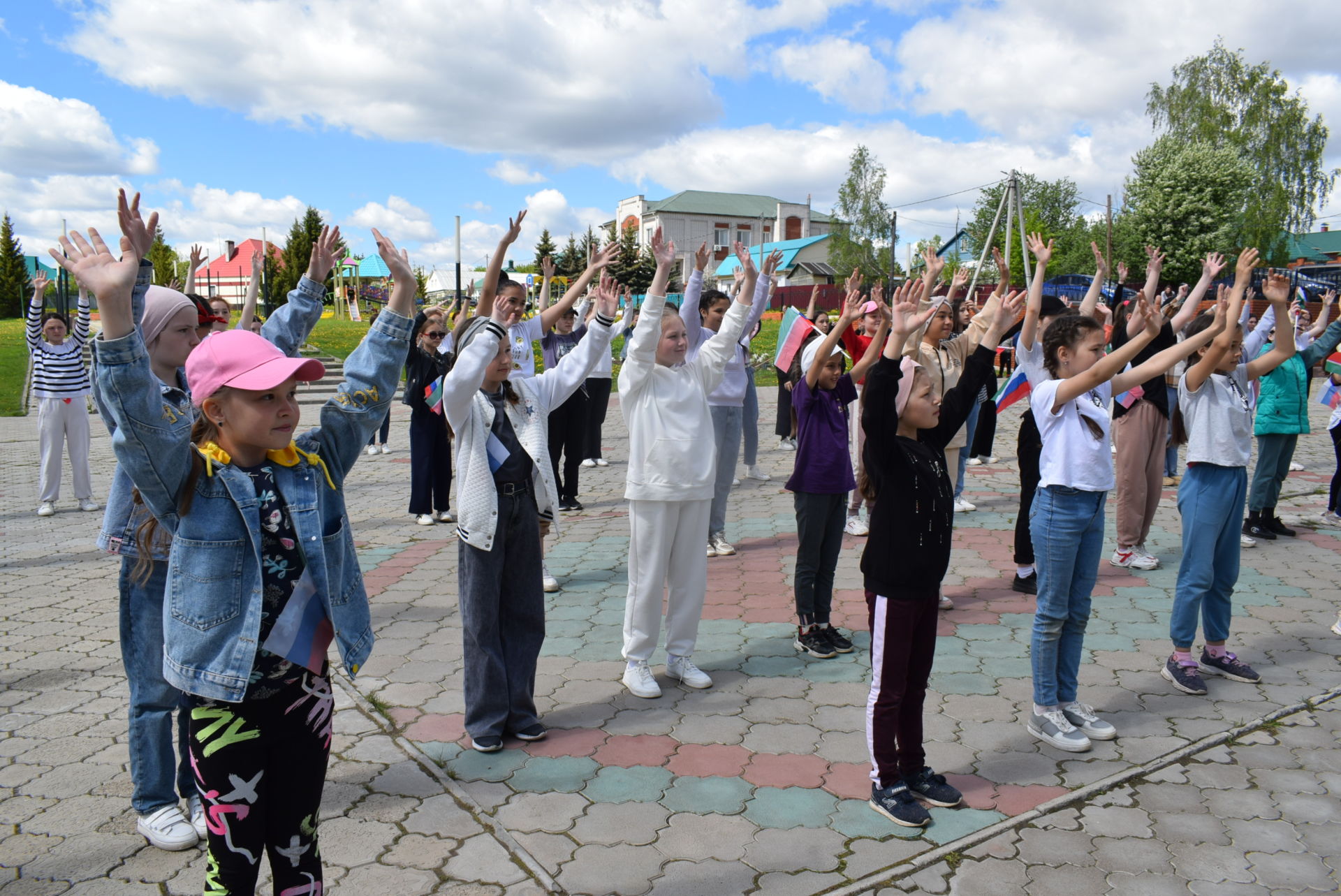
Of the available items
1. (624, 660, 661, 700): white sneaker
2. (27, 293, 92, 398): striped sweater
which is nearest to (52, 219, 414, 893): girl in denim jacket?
(624, 660, 661, 700): white sneaker

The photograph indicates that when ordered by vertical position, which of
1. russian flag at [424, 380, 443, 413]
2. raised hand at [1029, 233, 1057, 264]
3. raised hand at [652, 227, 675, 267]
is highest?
raised hand at [1029, 233, 1057, 264]

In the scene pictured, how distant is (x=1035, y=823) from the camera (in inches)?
140

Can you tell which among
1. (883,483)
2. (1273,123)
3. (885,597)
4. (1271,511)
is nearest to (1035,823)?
(885,597)

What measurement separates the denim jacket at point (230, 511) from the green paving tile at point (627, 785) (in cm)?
152

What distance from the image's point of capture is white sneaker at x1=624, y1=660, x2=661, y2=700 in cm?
477

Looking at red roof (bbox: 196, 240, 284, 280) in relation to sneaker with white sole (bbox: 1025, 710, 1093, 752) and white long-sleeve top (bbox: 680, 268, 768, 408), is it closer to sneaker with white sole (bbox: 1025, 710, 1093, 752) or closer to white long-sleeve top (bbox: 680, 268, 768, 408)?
white long-sleeve top (bbox: 680, 268, 768, 408)

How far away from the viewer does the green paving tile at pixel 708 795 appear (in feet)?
12.0

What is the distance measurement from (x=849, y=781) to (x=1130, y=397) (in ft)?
15.5

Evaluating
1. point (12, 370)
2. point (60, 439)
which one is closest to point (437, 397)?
point (60, 439)

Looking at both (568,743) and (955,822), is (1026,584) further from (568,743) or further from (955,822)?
(568,743)

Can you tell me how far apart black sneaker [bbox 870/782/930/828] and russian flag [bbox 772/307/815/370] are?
328 cm

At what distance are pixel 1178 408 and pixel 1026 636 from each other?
5.28 ft

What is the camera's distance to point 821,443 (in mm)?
5402

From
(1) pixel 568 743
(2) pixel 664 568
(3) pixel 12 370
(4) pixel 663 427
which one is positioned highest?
(4) pixel 663 427
